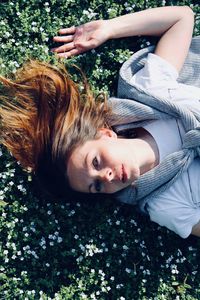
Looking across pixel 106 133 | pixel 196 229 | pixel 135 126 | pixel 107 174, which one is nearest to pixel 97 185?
pixel 107 174

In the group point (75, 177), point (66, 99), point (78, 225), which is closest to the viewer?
point (75, 177)

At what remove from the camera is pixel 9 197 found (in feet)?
12.1

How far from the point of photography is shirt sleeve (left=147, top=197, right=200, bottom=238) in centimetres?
355

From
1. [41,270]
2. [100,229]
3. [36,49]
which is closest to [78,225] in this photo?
[100,229]

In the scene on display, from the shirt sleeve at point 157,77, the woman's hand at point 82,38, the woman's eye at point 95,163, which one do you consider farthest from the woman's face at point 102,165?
the woman's hand at point 82,38

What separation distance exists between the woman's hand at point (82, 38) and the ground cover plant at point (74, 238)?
0.25 ft

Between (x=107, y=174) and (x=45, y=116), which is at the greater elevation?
(x=45, y=116)

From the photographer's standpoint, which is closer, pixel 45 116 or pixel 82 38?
pixel 45 116

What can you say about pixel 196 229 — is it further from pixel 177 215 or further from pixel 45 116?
pixel 45 116

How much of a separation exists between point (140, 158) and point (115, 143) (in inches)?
9.5

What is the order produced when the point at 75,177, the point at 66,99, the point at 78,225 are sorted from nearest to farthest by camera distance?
the point at 75,177 < the point at 66,99 < the point at 78,225

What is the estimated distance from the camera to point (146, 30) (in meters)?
3.82

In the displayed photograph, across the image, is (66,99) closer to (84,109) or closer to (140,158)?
(84,109)

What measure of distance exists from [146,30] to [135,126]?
811 mm
